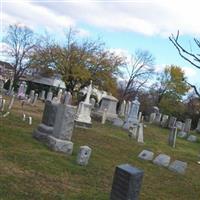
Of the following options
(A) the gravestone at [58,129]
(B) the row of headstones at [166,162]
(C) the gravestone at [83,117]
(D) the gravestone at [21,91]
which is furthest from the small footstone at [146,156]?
(D) the gravestone at [21,91]

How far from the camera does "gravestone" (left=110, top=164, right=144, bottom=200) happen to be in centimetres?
627

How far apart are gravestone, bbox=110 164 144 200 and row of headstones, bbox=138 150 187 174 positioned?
24.3ft

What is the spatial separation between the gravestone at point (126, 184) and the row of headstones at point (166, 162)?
291 inches

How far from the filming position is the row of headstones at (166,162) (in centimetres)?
1364

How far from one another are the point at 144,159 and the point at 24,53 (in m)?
47.4

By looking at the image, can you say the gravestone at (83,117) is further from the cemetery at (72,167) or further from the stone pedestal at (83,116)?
the cemetery at (72,167)

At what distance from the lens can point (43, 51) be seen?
160 ft

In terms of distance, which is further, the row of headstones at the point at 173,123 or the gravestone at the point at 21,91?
the row of headstones at the point at 173,123

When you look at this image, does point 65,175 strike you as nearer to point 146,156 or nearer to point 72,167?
point 72,167

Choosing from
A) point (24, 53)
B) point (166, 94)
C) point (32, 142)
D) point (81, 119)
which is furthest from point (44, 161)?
point (166, 94)

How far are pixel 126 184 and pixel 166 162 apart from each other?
812 cm

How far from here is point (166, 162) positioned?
46.5ft

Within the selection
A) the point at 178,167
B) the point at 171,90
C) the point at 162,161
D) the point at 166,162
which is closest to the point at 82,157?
the point at 178,167

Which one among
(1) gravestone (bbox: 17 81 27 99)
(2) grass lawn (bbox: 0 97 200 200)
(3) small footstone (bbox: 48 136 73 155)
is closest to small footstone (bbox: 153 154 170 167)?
(2) grass lawn (bbox: 0 97 200 200)
